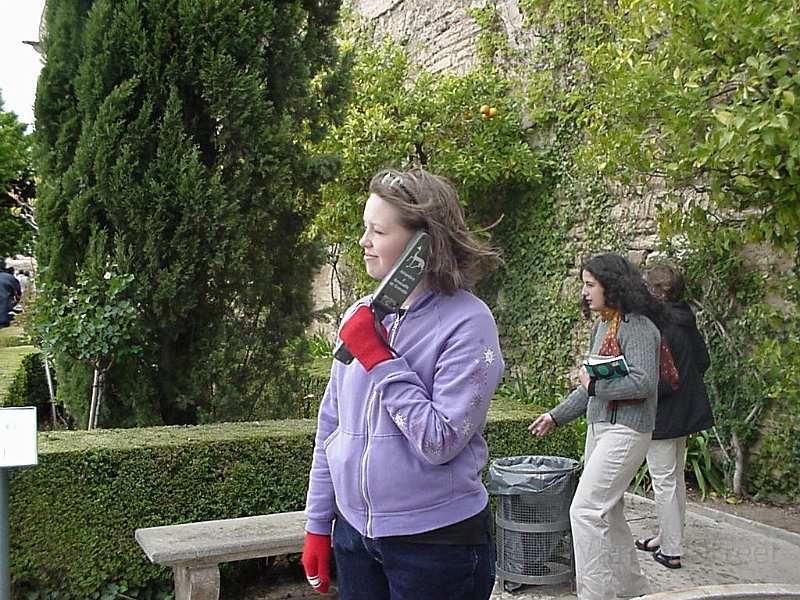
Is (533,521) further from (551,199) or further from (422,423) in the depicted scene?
(551,199)

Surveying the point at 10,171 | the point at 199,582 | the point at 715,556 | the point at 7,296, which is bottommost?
the point at 715,556

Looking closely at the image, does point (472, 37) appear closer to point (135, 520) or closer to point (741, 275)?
point (741, 275)

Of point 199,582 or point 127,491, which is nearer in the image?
point 199,582

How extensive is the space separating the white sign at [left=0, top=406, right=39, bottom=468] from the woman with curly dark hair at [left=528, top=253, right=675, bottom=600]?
2.28m

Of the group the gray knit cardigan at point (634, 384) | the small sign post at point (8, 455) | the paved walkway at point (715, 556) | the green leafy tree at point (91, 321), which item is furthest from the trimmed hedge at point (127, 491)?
the gray knit cardigan at point (634, 384)

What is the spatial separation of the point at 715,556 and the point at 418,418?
149 inches

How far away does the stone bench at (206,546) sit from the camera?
11.3ft

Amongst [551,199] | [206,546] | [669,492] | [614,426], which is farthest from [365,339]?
[551,199]

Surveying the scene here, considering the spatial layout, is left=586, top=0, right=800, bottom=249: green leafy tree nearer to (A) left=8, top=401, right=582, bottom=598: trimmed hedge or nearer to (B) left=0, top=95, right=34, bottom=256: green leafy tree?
(A) left=8, top=401, right=582, bottom=598: trimmed hedge

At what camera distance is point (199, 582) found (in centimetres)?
351

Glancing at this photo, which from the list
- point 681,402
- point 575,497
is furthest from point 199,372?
point 681,402

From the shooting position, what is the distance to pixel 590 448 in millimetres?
4043

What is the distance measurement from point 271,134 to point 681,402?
2.85 meters

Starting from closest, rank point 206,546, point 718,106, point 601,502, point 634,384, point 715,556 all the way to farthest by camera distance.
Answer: point 206,546 < point 634,384 < point 601,502 < point 718,106 < point 715,556
